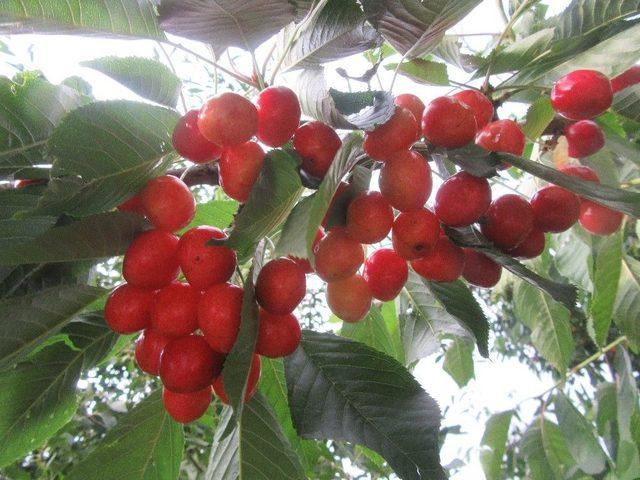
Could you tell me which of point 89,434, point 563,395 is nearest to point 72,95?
point 563,395

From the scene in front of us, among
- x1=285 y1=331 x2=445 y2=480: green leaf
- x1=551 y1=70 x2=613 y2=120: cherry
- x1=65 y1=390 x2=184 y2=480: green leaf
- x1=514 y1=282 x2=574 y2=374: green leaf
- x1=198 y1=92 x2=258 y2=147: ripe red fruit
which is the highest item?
x1=198 y1=92 x2=258 y2=147: ripe red fruit

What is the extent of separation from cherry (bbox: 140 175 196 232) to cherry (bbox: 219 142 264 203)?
113mm

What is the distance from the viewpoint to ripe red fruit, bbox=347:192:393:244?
0.81 meters

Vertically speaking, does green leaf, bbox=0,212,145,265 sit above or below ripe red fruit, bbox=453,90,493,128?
below

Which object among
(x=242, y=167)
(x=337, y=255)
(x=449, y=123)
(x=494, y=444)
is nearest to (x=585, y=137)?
(x=449, y=123)

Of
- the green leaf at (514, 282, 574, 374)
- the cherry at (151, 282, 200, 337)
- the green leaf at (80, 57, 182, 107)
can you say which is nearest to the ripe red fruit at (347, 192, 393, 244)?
the cherry at (151, 282, 200, 337)

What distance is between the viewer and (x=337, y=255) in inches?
32.5

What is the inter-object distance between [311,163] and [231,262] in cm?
18

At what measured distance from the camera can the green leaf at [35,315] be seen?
2.89 ft

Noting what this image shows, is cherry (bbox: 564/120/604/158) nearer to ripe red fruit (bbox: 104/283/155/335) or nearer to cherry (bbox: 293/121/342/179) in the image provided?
cherry (bbox: 293/121/342/179)

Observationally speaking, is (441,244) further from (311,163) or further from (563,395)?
(563,395)

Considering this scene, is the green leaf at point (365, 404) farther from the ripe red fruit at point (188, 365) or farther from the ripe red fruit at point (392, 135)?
the ripe red fruit at point (392, 135)

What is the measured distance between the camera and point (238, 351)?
27.5 inches

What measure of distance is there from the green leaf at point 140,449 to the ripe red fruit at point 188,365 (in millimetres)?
286
